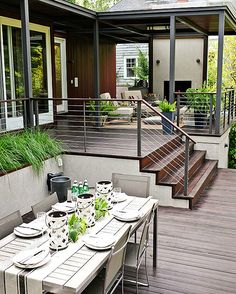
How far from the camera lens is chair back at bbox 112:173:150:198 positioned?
4.61 m

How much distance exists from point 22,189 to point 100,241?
3055mm

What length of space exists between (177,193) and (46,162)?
7.41 ft

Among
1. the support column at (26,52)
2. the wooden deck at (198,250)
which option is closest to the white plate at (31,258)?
the wooden deck at (198,250)

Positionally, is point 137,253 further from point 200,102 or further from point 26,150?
point 200,102

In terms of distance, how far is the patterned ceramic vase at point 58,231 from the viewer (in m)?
2.95

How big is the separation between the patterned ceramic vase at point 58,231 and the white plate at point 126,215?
28.9 inches

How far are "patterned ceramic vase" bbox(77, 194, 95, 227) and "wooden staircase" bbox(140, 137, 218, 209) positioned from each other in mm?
3052

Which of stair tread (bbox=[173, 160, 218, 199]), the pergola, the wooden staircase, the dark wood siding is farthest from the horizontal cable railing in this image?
the dark wood siding

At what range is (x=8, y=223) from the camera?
133 inches

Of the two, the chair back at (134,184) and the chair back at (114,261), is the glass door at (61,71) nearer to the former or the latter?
the chair back at (134,184)

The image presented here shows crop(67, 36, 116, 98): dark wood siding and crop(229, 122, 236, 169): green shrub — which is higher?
crop(67, 36, 116, 98): dark wood siding

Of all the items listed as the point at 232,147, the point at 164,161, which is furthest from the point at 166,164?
the point at 232,147

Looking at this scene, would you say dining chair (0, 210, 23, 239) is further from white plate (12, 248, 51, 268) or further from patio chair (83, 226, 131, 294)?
patio chair (83, 226, 131, 294)

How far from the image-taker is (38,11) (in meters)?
9.03
